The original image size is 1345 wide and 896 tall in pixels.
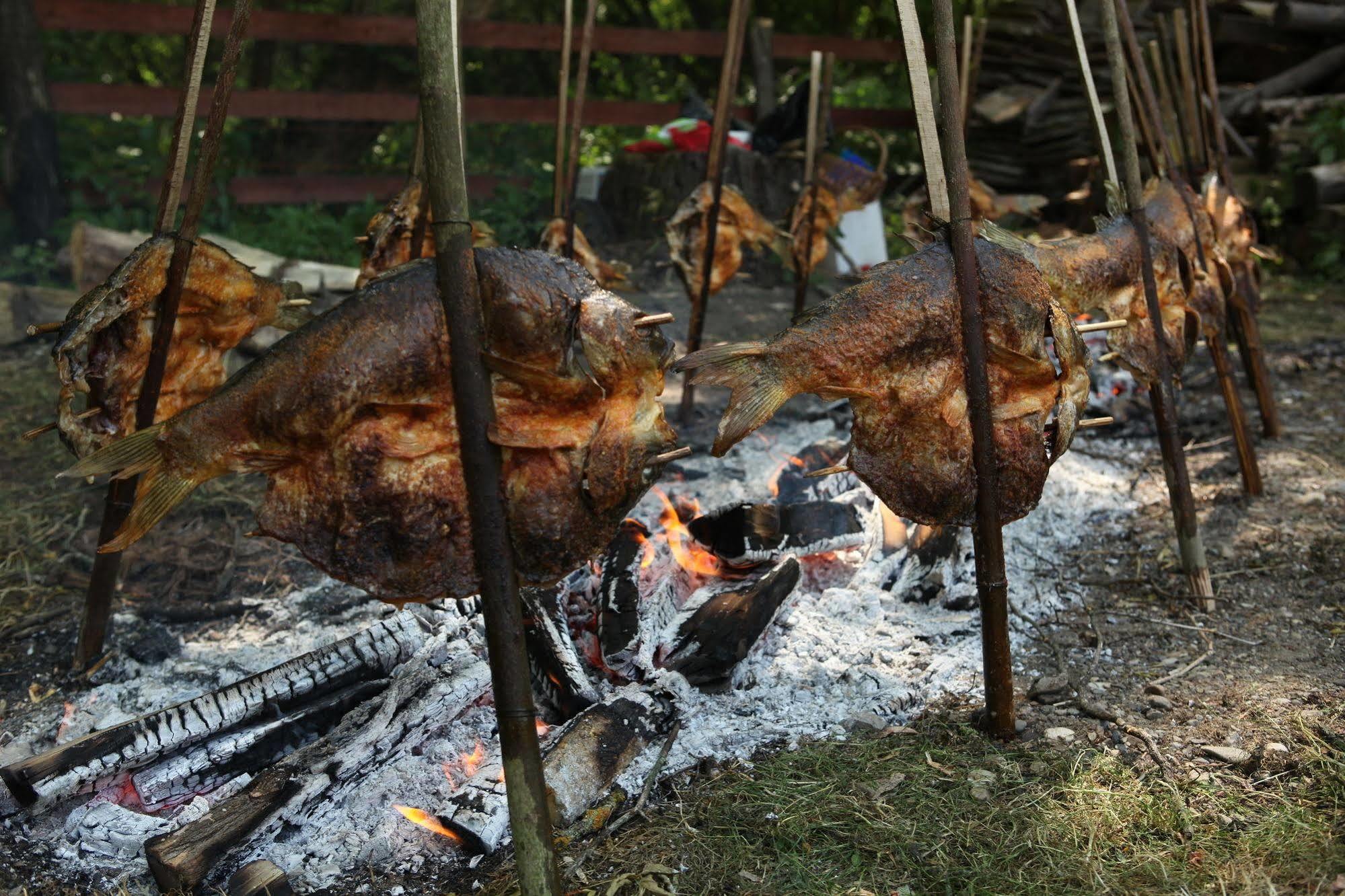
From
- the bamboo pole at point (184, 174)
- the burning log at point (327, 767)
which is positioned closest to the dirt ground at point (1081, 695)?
the burning log at point (327, 767)

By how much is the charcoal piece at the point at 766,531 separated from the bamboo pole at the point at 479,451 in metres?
1.91

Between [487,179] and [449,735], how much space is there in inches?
374

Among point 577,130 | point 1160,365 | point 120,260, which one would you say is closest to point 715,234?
point 577,130

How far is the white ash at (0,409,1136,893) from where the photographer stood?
9.82 ft

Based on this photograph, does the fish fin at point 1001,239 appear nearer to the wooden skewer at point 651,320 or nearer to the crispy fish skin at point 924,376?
the crispy fish skin at point 924,376

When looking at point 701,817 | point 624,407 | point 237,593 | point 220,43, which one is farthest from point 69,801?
point 220,43

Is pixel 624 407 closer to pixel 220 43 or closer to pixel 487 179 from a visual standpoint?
pixel 487 179

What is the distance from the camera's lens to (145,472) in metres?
2.54

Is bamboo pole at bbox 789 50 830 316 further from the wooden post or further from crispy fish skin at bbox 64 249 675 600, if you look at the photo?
the wooden post

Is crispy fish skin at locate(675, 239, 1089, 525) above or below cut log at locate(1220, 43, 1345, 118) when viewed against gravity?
below

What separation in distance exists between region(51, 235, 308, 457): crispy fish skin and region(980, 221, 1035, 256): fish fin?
8.02 ft

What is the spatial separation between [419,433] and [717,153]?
3.69m

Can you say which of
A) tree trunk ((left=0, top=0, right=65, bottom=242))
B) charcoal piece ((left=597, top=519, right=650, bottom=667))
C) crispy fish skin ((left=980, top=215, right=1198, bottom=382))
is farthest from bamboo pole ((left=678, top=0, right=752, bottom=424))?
tree trunk ((left=0, top=0, right=65, bottom=242))

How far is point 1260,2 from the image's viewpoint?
1184cm
